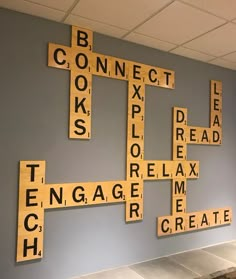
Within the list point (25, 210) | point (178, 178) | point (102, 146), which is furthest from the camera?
point (178, 178)

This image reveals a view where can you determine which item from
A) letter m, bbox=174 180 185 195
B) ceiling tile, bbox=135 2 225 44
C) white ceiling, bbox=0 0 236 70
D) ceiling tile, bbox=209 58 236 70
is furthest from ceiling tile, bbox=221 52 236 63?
letter m, bbox=174 180 185 195

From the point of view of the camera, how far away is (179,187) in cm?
293

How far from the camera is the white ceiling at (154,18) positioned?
201 centimetres

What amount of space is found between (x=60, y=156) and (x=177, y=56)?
1742 mm

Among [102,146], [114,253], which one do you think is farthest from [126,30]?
[114,253]

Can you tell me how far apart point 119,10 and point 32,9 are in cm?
70

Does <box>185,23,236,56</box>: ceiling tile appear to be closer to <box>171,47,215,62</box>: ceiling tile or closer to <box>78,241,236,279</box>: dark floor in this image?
<box>171,47,215,62</box>: ceiling tile

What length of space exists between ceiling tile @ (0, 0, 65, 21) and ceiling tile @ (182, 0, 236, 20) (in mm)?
1043

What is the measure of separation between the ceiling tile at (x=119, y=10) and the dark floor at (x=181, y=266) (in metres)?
2.22

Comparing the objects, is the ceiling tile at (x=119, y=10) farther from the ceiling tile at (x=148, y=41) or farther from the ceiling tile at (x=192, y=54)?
the ceiling tile at (x=192, y=54)

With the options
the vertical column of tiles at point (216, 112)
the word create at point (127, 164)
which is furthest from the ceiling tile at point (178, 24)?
the vertical column of tiles at point (216, 112)

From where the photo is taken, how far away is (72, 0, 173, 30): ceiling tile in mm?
1991

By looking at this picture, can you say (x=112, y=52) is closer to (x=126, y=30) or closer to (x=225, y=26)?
(x=126, y=30)

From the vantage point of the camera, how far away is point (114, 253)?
8.27ft
